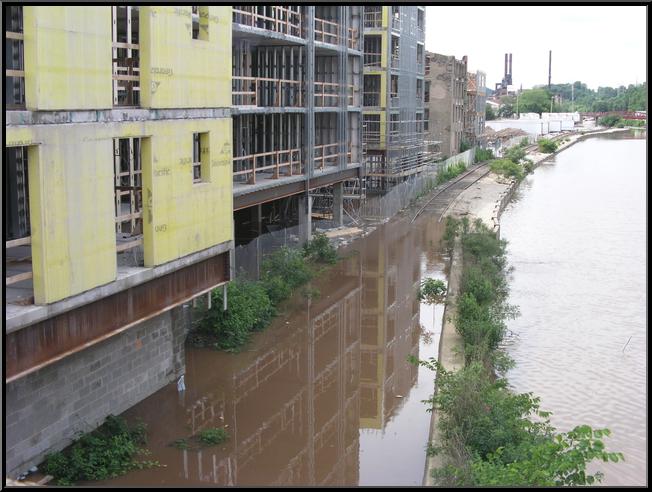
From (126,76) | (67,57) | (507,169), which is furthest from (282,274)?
(507,169)

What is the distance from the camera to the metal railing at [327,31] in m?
31.1

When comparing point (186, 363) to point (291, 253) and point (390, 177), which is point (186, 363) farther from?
point (390, 177)

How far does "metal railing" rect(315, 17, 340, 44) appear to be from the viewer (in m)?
31.1

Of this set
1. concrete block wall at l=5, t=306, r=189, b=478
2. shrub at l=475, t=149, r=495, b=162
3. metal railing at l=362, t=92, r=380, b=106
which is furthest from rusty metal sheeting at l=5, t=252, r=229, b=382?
shrub at l=475, t=149, r=495, b=162

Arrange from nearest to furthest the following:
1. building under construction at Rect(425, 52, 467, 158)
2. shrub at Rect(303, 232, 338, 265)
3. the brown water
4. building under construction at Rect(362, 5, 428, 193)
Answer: the brown water
shrub at Rect(303, 232, 338, 265)
building under construction at Rect(362, 5, 428, 193)
building under construction at Rect(425, 52, 467, 158)

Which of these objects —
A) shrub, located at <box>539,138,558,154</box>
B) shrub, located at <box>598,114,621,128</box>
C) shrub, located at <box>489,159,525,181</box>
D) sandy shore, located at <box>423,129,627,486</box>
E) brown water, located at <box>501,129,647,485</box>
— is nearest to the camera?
sandy shore, located at <box>423,129,627,486</box>

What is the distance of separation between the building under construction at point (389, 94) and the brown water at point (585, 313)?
6.71m

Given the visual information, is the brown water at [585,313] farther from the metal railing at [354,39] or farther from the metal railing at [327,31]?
the metal railing at [327,31]

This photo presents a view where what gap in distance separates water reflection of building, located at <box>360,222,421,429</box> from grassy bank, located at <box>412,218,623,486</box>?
133cm

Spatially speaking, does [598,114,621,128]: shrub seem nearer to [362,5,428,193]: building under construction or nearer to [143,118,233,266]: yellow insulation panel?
[362,5,428,193]: building under construction

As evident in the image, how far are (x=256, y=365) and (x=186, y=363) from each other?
1545 mm

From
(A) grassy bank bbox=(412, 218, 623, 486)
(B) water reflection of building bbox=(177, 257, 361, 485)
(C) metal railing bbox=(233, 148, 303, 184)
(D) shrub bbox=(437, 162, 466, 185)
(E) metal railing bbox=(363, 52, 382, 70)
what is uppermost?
(E) metal railing bbox=(363, 52, 382, 70)

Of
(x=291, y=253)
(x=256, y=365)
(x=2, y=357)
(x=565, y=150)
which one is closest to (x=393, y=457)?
(x=256, y=365)

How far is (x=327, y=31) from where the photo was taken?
32.5 meters
